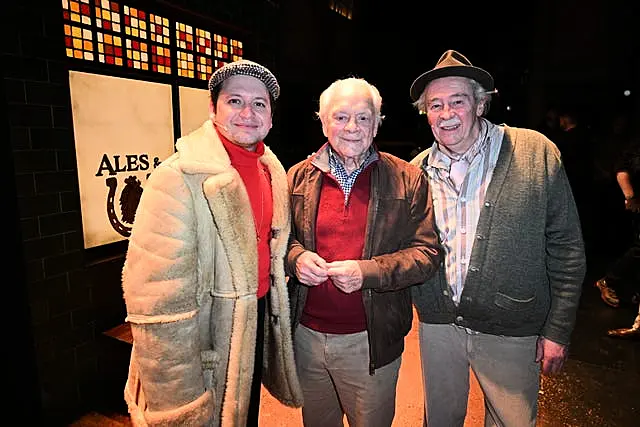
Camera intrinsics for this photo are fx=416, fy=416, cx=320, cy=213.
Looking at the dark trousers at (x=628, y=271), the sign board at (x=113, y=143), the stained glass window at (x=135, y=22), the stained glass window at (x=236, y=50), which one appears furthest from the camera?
the dark trousers at (x=628, y=271)

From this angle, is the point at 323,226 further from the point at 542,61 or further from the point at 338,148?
the point at 542,61

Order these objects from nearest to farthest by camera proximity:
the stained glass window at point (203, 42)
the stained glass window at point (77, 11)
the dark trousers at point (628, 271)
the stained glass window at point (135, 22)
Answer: the stained glass window at point (77, 11) → the stained glass window at point (135, 22) → the stained glass window at point (203, 42) → the dark trousers at point (628, 271)

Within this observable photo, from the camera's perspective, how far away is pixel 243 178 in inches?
73.6

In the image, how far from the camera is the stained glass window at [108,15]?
9.88ft

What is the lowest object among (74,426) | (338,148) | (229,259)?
(74,426)

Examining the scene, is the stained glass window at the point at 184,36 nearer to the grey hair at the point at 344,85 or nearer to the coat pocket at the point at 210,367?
the grey hair at the point at 344,85

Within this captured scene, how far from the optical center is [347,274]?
1.77 meters

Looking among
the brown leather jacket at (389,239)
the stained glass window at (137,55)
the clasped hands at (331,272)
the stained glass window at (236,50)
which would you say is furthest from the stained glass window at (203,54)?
the clasped hands at (331,272)

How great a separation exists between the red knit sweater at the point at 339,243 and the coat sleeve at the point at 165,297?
2.04 feet

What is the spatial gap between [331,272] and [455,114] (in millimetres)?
973

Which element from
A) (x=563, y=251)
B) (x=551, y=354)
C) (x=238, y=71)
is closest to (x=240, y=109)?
(x=238, y=71)

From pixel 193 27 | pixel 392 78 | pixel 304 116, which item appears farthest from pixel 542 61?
pixel 193 27

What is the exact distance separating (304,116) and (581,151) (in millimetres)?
5515

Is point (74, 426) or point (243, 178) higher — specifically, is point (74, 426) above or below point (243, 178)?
below
